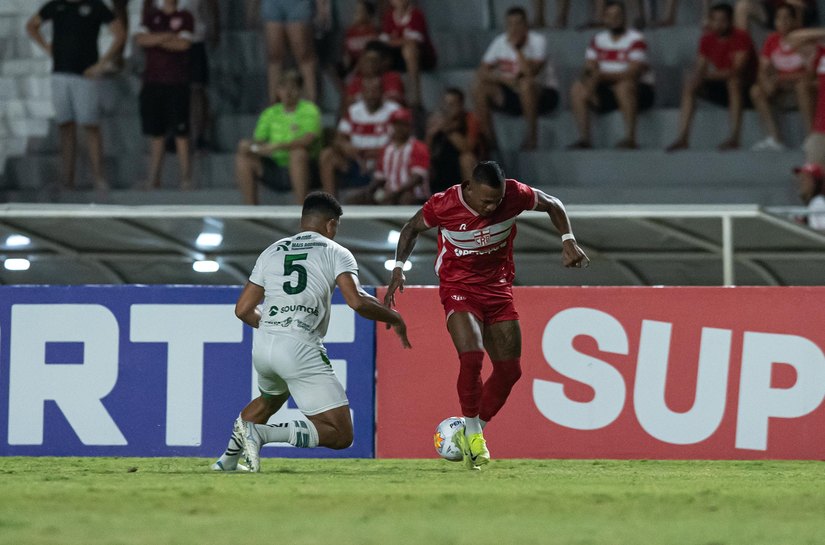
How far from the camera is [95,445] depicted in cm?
1132

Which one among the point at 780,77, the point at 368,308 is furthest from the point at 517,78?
the point at 368,308

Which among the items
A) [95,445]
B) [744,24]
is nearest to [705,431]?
[95,445]

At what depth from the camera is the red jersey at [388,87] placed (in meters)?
16.2

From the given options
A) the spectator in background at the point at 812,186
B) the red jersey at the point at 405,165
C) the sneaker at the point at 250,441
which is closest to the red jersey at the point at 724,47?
the spectator in background at the point at 812,186

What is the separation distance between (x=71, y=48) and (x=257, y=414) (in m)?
9.42

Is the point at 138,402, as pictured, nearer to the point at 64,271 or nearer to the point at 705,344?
the point at 64,271

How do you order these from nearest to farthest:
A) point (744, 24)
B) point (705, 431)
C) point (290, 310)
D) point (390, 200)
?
point (290, 310), point (705, 431), point (390, 200), point (744, 24)

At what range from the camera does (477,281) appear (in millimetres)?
9695

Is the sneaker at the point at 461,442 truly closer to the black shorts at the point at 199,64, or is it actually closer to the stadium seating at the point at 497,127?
the stadium seating at the point at 497,127

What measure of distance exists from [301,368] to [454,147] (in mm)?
7006

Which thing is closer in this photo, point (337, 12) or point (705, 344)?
point (705, 344)

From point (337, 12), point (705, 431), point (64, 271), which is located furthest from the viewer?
point (337, 12)

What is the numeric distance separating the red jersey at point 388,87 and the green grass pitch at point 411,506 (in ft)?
23.0

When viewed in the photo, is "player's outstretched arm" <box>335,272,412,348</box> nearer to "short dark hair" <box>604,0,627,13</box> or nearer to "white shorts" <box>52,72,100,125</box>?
"short dark hair" <box>604,0,627,13</box>
